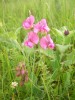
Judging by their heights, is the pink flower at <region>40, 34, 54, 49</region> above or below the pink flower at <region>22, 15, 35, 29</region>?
below

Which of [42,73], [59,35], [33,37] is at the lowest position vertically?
[42,73]

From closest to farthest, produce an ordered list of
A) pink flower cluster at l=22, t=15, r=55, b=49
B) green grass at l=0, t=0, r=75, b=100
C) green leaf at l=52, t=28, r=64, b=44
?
pink flower cluster at l=22, t=15, r=55, b=49
green grass at l=0, t=0, r=75, b=100
green leaf at l=52, t=28, r=64, b=44

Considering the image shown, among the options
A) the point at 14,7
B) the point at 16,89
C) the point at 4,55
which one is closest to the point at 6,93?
the point at 16,89

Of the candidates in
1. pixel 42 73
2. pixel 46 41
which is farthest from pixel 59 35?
pixel 46 41

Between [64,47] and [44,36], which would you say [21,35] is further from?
[44,36]

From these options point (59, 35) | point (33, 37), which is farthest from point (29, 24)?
point (59, 35)

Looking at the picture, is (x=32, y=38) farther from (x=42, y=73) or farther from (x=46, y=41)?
(x=42, y=73)

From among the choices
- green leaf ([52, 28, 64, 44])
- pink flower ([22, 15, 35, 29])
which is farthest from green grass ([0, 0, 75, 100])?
pink flower ([22, 15, 35, 29])

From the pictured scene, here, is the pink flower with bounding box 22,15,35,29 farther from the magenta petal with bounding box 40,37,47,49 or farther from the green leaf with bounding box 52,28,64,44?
the green leaf with bounding box 52,28,64,44

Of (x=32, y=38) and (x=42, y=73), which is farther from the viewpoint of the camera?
(x=42, y=73)

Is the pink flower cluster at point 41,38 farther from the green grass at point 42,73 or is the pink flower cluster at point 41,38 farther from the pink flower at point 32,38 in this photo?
the green grass at point 42,73

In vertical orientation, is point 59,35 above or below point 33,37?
above

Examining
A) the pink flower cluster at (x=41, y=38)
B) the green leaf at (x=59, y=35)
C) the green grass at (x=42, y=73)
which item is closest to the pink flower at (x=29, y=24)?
the pink flower cluster at (x=41, y=38)
